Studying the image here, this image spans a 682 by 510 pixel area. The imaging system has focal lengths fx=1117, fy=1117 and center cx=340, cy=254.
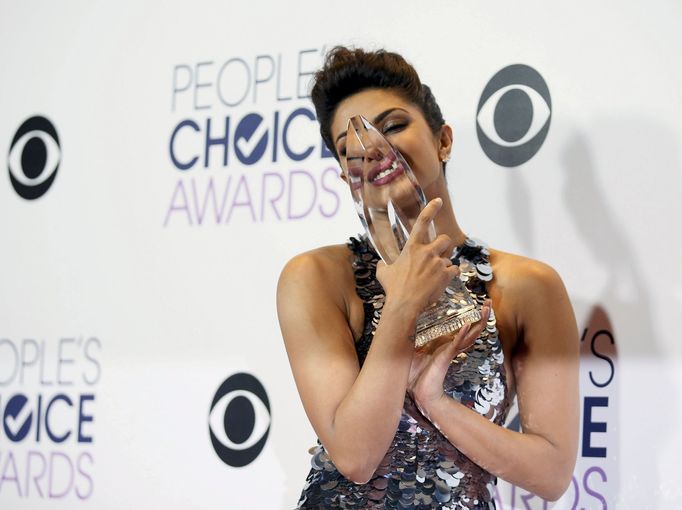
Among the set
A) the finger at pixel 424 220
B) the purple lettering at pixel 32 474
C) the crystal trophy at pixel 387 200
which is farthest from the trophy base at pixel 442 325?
the purple lettering at pixel 32 474

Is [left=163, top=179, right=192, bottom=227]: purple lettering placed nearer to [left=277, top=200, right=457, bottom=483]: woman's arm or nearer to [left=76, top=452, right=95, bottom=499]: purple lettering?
[left=76, top=452, right=95, bottom=499]: purple lettering

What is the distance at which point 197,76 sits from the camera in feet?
7.84

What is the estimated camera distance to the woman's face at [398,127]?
1664mm

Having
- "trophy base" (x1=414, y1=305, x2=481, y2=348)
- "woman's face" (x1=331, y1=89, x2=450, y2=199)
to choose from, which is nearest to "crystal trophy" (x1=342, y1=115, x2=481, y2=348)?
"trophy base" (x1=414, y1=305, x2=481, y2=348)

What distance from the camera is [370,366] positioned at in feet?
4.77

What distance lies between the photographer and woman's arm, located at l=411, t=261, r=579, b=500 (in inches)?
59.5

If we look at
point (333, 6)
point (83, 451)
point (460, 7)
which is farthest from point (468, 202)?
point (83, 451)

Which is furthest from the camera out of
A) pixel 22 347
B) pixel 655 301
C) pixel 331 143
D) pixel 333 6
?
pixel 22 347

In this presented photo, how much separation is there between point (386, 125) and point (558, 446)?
1.75 feet

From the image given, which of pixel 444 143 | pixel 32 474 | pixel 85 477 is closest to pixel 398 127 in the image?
pixel 444 143

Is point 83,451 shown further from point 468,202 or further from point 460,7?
point 460,7

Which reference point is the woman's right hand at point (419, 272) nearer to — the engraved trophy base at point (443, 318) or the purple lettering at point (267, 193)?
the engraved trophy base at point (443, 318)

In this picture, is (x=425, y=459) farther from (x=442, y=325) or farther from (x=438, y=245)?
(x=438, y=245)

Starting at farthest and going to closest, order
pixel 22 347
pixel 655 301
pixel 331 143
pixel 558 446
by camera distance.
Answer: pixel 22 347 < pixel 655 301 < pixel 331 143 < pixel 558 446
